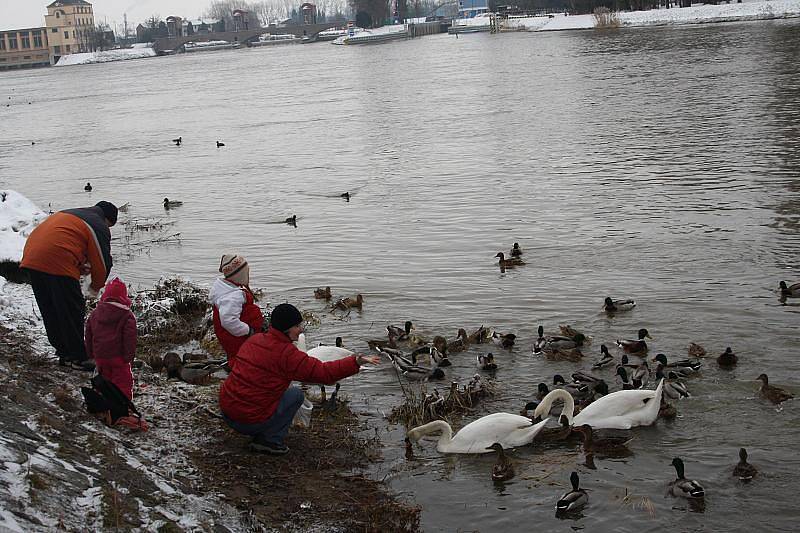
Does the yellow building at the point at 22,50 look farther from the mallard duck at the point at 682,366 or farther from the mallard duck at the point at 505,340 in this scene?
the mallard duck at the point at 682,366

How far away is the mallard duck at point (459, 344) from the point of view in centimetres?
1125

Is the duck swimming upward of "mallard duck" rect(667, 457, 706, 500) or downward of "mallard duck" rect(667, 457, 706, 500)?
upward

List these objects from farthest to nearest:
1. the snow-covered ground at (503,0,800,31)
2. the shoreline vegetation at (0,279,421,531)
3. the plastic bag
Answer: the snow-covered ground at (503,0,800,31) → the plastic bag → the shoreline vegetation at (0,279,421,531)

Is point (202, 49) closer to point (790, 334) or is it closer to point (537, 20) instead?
point (537, 20)

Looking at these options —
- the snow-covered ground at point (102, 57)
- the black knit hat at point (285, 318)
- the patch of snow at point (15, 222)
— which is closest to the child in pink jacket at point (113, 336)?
the black knit hat at point (285, 318)

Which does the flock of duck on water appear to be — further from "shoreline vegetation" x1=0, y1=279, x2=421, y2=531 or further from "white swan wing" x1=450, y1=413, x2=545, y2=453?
"shoreline vegetation" x1=0, y1=279, x2=421, y2=531

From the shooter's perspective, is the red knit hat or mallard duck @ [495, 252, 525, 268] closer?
the red knit hat

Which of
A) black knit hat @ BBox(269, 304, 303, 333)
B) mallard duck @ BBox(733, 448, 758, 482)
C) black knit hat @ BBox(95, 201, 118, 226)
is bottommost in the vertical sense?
mallard duck @ BBox(733, 448, 758, 482)

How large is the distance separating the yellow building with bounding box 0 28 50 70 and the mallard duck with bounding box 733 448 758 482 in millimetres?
199788

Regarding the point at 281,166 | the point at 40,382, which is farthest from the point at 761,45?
the point at 40,382

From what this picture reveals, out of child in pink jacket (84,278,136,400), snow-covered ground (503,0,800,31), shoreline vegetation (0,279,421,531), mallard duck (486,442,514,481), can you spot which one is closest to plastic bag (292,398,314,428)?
shoreline vegetation (0,279,421,531)

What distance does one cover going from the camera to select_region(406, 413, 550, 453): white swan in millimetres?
8312

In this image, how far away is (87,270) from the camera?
9023 mm

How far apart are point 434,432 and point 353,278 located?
6.97 meters
